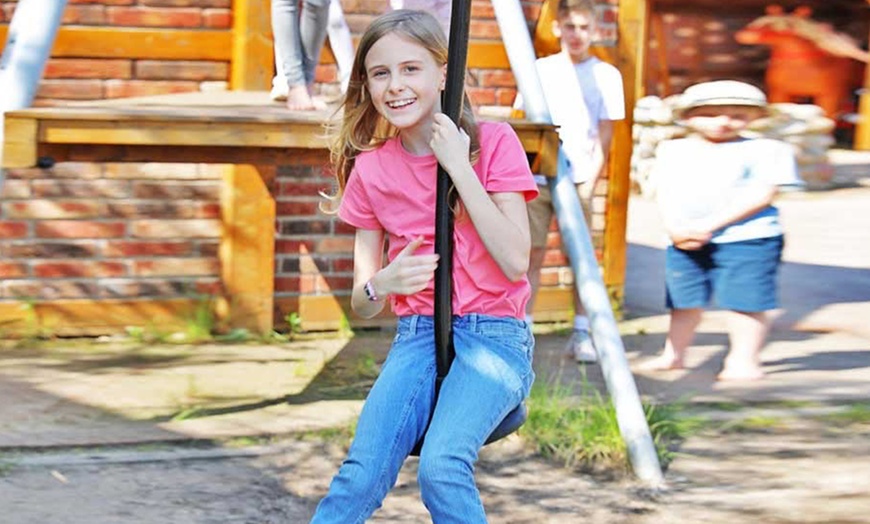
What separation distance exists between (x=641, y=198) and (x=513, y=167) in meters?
9.67

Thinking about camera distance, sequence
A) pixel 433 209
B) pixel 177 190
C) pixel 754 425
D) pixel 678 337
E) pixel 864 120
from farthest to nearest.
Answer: pixel 864 120
pixel 177 190
pixel 678 337
pixel 754 425
pixel 433 209

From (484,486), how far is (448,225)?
67.2 inches

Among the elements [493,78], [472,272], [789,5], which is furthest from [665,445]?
[789,5]

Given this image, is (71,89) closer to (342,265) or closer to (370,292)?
(342,265)

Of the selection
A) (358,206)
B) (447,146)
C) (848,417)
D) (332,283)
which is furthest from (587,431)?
(332,283)

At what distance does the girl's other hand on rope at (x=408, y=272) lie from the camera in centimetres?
295

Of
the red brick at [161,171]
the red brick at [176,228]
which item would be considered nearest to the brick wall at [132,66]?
the red brick at [161,171]

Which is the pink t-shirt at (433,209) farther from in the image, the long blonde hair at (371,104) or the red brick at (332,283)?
the red brick at (332,283)

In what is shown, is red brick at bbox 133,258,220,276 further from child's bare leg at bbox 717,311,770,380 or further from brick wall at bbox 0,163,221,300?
child's bare leg at bbox 717,311,770,380

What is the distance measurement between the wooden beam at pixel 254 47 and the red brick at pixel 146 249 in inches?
28.7

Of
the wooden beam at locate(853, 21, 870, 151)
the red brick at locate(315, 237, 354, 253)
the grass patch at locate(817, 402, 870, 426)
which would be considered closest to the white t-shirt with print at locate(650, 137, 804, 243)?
the grass patch at locate(817, 402, 870, 426)

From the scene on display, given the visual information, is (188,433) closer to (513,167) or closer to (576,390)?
(576,390)

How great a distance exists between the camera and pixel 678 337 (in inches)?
232

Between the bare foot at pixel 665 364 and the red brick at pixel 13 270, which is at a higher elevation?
the red brick at pixel 13 270
